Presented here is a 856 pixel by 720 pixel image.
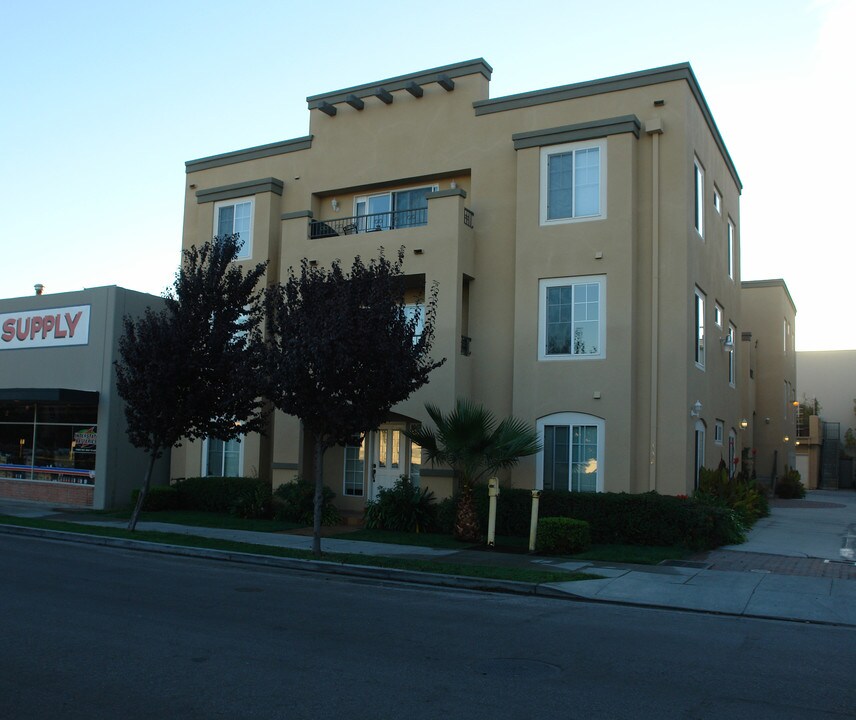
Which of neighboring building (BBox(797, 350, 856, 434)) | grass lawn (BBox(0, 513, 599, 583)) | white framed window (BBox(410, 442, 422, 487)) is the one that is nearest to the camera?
grass lawn (BBox(0, 513, 599, 583))

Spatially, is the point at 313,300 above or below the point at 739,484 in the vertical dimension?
above

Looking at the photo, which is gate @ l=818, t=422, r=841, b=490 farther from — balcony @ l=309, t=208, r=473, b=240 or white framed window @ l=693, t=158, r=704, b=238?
balcony @ l=309, t=208, r=473, b=240

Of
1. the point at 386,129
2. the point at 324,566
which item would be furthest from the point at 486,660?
the point at 386,129

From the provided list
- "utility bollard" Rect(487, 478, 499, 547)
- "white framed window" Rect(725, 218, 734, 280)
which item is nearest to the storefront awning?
"utility bollard" Rect(487, 478, 499, 547)

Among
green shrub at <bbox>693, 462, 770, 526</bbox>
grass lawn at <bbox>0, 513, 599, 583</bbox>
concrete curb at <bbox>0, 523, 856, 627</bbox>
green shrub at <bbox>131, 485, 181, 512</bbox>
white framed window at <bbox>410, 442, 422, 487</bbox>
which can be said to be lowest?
concrete curb at <bbox>0, 523, 856, 627</bbox>

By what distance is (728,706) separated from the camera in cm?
626

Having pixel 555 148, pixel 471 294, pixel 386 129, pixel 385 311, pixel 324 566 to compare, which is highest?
pixel 386 129

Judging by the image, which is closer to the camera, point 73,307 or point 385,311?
point 385,311

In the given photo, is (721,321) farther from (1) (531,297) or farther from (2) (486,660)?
(2) (486,660)

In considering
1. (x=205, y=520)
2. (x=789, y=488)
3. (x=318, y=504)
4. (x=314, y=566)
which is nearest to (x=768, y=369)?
(x=789, y=488)

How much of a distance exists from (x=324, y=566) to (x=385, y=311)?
14.0 ft

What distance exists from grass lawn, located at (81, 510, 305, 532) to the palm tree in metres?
4.20

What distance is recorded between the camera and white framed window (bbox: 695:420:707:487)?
1873 cm

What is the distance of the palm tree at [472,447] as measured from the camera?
53.6 feet
